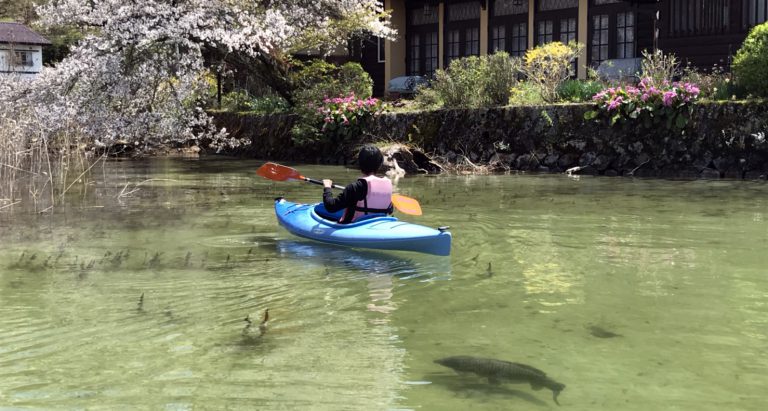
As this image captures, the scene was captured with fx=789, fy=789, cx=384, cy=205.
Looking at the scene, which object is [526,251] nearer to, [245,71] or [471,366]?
[471,366]

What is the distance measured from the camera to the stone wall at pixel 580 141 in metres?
13.8

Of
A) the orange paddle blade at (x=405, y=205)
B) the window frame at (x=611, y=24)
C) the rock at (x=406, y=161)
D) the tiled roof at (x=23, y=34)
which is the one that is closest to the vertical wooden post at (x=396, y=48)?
the window frame at (x=611, y=24)

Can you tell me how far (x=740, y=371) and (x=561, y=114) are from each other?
12166 mm

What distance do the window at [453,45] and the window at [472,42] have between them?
266mm

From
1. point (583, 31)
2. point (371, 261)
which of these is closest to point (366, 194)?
point (371, 261)

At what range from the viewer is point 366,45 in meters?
25.5

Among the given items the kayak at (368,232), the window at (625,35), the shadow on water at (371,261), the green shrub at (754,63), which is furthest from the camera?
the window at (625,35)

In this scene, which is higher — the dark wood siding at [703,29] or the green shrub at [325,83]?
the dark wood siding at [703,29]

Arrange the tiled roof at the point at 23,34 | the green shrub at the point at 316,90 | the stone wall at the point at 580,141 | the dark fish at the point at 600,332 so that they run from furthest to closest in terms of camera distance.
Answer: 1. the tiled roof at the point at 23,34
2. the green shrub at the point at 316,90
3. the stone wall at the point at 580,141
4. the dark fish at the point at 600,332

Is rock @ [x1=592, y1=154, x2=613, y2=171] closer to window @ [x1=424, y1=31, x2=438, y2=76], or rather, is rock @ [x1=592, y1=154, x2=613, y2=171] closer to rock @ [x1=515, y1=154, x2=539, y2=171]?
rock @ [x1=515, y1=154, x2=539, y2=171]

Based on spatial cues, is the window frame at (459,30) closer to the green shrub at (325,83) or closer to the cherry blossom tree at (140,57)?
the green shrub at (325,83)

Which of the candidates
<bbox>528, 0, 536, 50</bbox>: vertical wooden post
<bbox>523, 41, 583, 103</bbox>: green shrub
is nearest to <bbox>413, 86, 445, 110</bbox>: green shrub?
<bbox>523, 41, 583, 103</bbox>: green shrub

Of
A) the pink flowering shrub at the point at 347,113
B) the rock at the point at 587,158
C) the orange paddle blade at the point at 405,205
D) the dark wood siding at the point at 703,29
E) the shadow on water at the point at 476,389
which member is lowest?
the shadow on water at the point at 476,389

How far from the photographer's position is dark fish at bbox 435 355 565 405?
3809 mm
